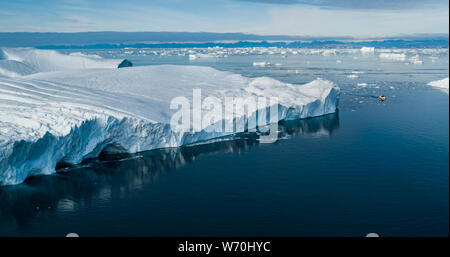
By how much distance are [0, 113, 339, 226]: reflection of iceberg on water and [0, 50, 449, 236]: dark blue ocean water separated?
41 mm

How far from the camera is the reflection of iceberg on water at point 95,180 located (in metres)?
13.3

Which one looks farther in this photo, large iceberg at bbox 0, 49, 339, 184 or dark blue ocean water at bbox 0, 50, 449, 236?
large iceberg at bbox 0, 49, 339, 184

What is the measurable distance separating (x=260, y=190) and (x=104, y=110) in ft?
26.6

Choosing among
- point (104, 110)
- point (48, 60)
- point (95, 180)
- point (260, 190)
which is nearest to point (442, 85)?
point (260, 190)

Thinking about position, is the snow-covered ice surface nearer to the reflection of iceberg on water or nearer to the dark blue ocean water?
the reflection of iceberg on water

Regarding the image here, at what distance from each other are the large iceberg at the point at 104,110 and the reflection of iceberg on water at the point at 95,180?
0.63 m

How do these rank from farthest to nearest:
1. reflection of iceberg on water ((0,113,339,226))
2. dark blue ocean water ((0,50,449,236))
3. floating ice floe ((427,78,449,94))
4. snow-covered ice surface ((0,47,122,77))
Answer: snow-covered ice surface ((0,47,122,77)) → floating ice floe ((427,78,449,94)) → reflection of iceberg on water ((0,113,339,226)) → dark blue ocean water ((0,50,449,236))

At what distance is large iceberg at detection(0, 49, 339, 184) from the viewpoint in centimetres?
1508

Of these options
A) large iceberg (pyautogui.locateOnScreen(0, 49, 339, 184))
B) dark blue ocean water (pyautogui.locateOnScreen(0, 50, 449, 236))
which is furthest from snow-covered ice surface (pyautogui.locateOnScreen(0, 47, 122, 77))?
dark blue ocean water (pyautogui.locateOnScreen(0, 50, 449, 236))

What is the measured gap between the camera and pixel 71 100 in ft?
61.6

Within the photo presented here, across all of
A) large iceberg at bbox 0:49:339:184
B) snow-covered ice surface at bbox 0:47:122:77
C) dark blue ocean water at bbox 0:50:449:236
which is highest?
snow-covered ice surface at bbox 0:47:122:77

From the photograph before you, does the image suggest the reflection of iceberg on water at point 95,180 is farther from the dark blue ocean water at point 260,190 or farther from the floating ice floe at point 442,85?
the floating ice floe at point 442,85

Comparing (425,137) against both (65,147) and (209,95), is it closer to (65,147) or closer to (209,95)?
(209,95)
